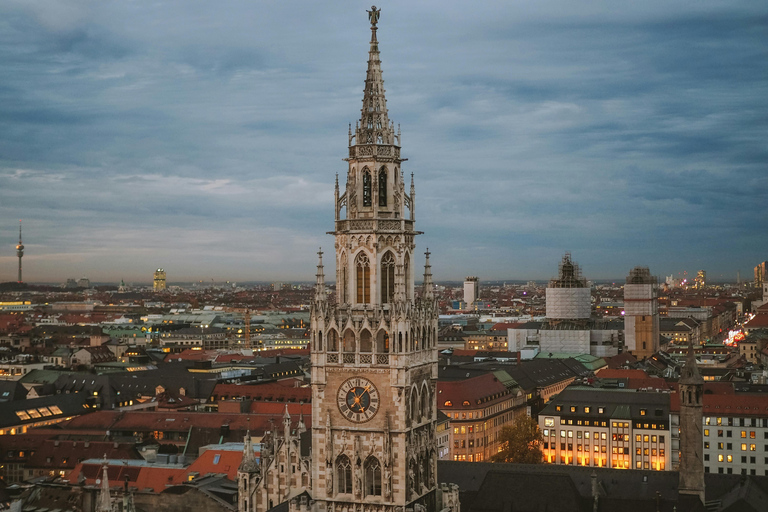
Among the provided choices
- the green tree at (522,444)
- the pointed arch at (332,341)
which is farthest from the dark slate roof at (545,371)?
the pointed arch at (332,341)

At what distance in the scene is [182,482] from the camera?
7769 centimetres

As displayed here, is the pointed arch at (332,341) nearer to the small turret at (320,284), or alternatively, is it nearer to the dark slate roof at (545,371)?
the small turret at (320,284)

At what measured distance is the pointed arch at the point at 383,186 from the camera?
127 ft

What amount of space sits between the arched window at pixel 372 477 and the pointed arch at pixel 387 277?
18.8ft

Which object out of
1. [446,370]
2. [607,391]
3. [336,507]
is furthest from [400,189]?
[446,370]

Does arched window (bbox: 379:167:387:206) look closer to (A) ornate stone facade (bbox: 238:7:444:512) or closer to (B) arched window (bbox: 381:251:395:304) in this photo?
(A) ornate stone facade (bbox: 238:7:444:512)

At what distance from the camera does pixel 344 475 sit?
1516 inches

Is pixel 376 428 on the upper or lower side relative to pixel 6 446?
upper

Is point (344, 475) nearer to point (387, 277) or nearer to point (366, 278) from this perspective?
point (366, 278)

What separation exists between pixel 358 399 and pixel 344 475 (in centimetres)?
A: 283

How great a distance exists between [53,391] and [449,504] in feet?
382

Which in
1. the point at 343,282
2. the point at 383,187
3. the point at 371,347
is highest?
the point at 383,187

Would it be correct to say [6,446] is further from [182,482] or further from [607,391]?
[607,391]

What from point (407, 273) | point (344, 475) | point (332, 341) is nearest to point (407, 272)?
point (407, 273)
